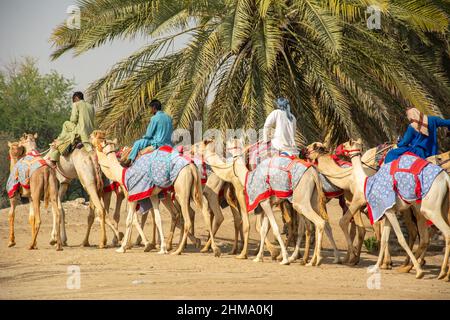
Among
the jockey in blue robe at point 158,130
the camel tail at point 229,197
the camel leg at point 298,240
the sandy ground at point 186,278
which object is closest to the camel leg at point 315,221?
the sandy ground at point 186,278

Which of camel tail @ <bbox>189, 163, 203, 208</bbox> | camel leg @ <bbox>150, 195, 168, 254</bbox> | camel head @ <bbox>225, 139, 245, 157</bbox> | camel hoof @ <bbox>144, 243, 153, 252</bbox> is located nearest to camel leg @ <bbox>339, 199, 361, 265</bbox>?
camel head @ <bbox>225, 139, 245, 157</bbox>

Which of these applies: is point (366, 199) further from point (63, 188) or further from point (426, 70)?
point (63, 188)

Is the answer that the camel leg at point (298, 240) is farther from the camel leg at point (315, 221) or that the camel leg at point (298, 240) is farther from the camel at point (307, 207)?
the camel leg at point (315, 221)

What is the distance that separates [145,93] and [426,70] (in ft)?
18.4

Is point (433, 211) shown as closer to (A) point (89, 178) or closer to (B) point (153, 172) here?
(B) point (153, 172)

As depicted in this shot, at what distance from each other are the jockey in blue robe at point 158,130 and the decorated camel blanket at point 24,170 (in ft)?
6.22

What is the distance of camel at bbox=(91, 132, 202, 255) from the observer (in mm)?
15938

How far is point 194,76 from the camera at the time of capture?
665 inches

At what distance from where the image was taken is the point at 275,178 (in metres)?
14.8

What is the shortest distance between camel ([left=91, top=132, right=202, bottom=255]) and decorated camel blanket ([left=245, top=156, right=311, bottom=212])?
1199 mm

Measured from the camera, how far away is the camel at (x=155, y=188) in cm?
1594

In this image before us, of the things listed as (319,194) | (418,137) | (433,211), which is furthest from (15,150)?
(433,211)

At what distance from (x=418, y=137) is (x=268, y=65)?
10.4 feet
